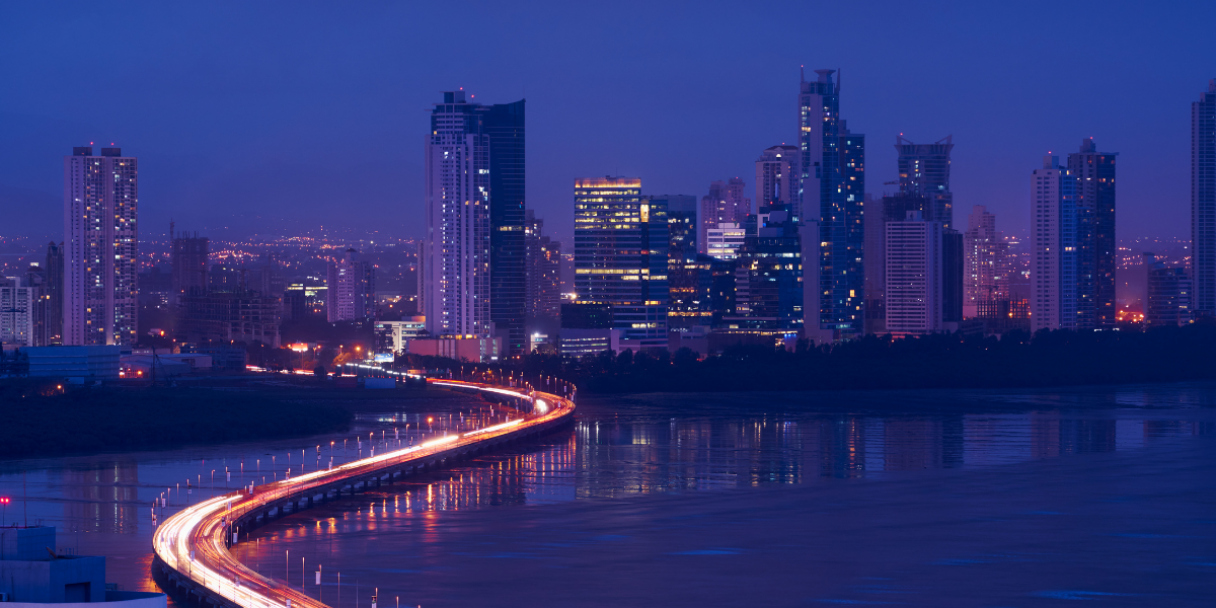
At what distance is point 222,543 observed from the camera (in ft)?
95.9

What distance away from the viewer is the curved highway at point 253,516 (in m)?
24.1

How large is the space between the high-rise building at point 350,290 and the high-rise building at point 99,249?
29.9 m

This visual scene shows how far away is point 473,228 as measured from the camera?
108562mm

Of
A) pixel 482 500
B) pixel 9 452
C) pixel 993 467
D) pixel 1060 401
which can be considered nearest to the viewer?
pixel 482 500

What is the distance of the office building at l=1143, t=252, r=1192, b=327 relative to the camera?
134 meters

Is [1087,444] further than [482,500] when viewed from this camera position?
Yes

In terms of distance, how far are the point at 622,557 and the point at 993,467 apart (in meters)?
18.5

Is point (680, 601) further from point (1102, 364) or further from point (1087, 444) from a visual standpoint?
point (1102, 364)

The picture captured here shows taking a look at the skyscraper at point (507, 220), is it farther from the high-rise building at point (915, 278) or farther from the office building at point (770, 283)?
the high-rise building at point (915, 278)

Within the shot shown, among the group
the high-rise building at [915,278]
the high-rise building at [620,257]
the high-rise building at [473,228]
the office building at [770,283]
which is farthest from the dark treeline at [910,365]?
the high-rise building at [915,278]

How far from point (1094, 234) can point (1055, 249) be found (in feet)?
20.5

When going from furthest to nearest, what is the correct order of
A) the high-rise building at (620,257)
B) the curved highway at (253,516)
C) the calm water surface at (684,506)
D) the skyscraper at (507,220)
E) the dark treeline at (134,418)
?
the skyscraper at (507,220) → the high-rise building at (620,257) → the dark treeline at (134,418) → the calm water surface at (684,506) → the curved highway at (253,516)

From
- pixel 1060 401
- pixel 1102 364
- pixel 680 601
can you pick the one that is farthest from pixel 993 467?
pixel 1102 364

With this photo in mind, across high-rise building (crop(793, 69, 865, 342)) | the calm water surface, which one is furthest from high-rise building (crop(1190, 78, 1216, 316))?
the calm water surface
